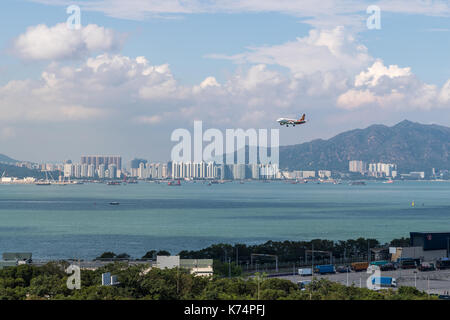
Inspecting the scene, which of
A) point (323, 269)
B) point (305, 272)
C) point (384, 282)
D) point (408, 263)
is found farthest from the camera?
point (408, 263)

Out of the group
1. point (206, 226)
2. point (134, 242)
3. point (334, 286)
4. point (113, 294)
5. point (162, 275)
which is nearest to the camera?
point (113, 294)

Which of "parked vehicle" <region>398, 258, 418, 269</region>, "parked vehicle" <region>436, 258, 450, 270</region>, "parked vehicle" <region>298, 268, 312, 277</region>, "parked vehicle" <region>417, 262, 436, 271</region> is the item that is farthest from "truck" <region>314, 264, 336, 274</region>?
"parked vehicle" <region>436, 258, 450, 270</region>

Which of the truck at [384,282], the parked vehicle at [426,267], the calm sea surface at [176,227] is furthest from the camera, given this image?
the calm sea surface at [176,227]

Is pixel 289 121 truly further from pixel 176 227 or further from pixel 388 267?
pixel 176 227

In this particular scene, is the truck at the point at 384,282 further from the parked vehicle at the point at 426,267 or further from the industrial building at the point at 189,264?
the industrial building at the point at 189,264

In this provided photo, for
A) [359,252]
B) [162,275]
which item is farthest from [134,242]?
[162,275]

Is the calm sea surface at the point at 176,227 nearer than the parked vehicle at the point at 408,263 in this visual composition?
No

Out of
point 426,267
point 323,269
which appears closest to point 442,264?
point 426,267

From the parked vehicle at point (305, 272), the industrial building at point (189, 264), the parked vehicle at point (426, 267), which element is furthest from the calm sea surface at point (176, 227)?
the industrial building at point (189, 264)
